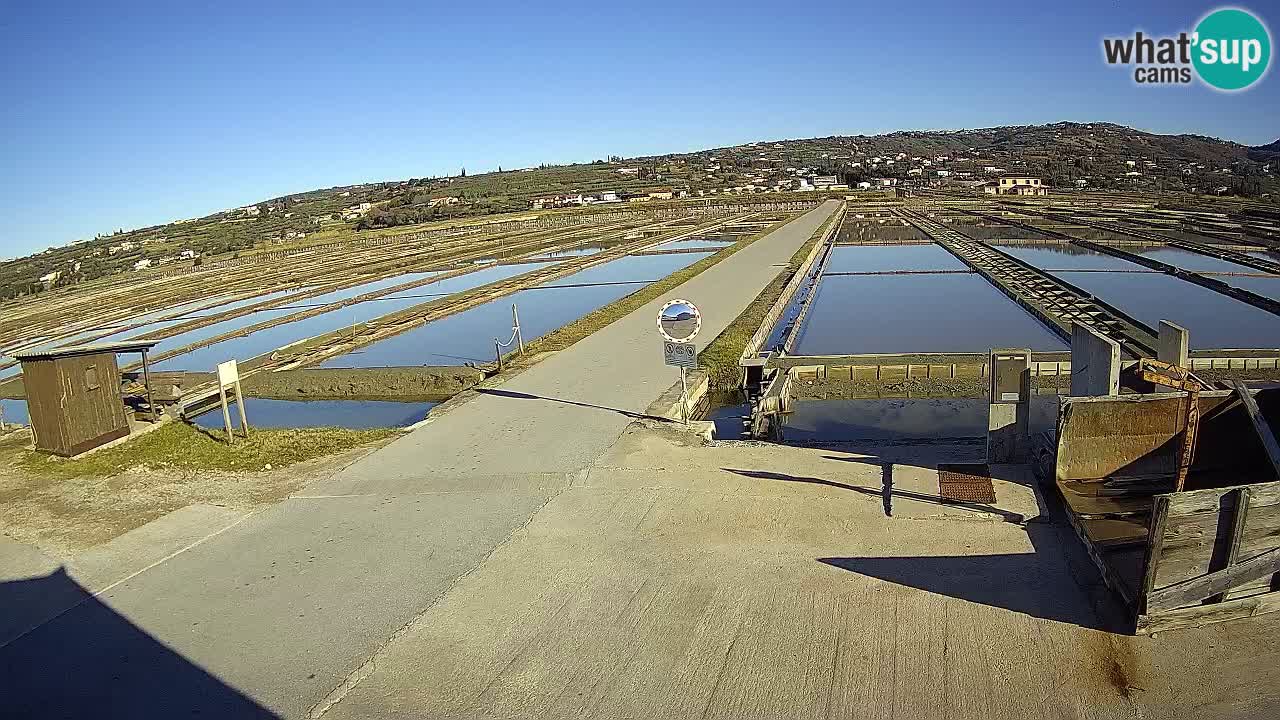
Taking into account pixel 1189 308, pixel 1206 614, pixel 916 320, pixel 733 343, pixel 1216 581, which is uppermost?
pixel 1216 581

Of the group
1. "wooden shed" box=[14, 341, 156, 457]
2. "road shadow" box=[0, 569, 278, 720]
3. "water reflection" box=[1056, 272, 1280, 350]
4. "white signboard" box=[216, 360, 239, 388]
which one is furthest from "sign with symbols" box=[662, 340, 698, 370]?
"water reflection" box=[1056, 272, 1280, 350]

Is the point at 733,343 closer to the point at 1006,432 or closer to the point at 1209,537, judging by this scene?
the point at 1006,432

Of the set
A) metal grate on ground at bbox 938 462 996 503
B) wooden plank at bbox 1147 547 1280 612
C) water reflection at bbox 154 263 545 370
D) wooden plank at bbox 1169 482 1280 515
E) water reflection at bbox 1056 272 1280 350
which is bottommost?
water reflection at bbox 1056 272 1280 350

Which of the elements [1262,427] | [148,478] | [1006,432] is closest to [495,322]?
[148,478]

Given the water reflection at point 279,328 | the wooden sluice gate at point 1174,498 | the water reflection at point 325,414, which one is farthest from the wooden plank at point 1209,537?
the water reflection at point 279,328

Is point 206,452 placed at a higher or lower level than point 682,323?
lower

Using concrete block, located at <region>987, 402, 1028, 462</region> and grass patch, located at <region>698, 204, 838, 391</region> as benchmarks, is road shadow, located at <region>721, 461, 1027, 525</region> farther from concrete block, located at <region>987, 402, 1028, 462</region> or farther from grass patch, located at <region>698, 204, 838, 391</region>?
grass patch, located at <region>698, 204, 838, 391</region>

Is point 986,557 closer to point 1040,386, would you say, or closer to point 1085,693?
point 1085,693
